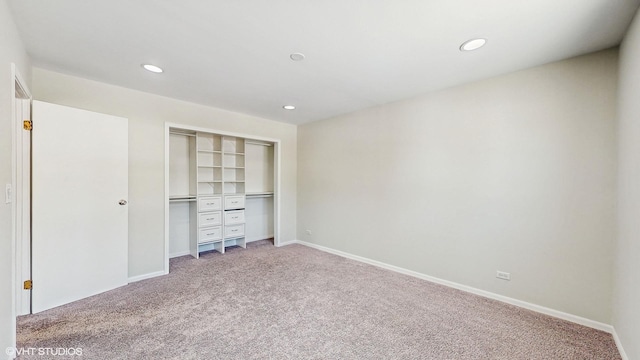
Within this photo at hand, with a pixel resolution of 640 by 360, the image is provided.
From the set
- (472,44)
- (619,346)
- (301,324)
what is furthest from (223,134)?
(619,346)

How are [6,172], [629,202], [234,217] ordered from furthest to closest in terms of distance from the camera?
[234,217] < [629,202] < [6,172]

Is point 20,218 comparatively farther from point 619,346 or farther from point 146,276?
point 619,346

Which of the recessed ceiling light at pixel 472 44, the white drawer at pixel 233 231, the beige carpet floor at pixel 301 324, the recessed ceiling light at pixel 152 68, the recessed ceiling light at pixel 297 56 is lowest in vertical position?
the beige carpet floor at pixel 301 324

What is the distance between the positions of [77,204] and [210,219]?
175cm

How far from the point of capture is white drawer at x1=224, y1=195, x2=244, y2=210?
439cm

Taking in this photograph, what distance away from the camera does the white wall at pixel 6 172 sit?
154 cm

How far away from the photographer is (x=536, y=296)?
248cm

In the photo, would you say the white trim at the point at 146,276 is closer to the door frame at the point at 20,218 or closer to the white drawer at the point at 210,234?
the white drawer at the point at 210,234

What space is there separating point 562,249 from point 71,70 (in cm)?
534

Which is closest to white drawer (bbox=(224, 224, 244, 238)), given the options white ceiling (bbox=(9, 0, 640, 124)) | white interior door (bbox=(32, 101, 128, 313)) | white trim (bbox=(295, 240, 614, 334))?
white interior door (bbox=(32, 101, 128, 313))

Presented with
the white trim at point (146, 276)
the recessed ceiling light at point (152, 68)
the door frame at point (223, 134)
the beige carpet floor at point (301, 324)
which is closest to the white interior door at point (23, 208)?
the beige carpet floor at point (301, 324)

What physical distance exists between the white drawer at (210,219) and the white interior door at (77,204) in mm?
1115

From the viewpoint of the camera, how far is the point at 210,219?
4.18 m

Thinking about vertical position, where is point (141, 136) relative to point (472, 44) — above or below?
below
